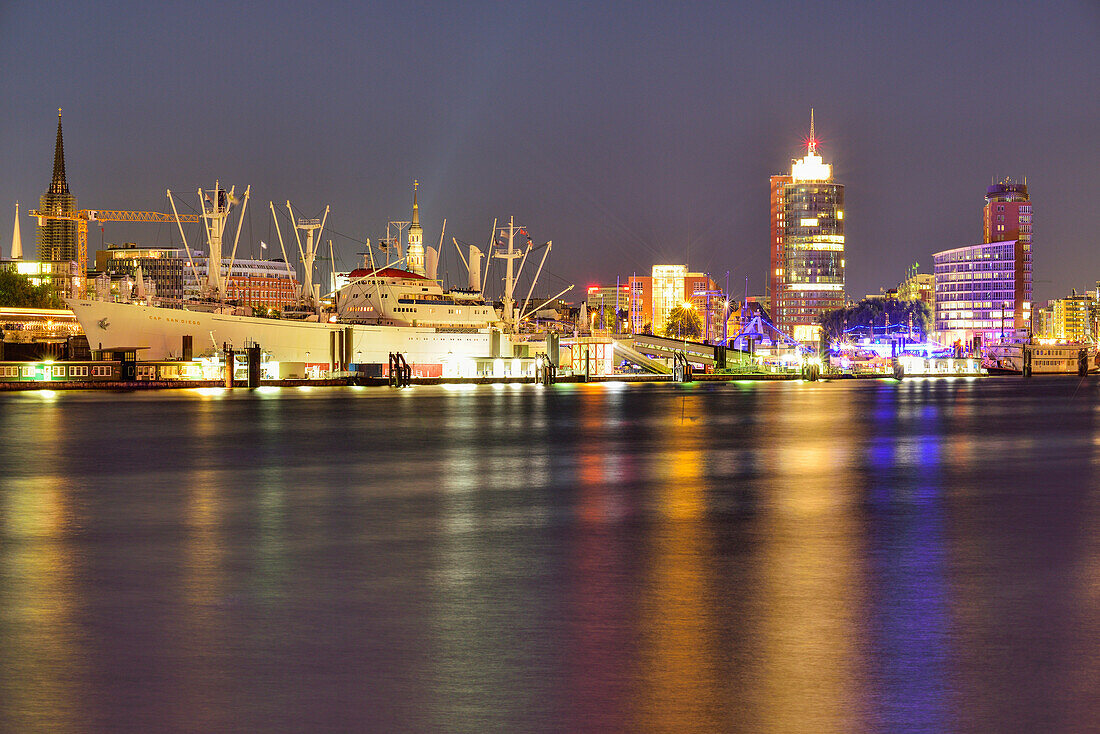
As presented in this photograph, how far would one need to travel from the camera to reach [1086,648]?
1145cm

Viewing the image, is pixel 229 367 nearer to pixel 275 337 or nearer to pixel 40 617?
pixel 275 337

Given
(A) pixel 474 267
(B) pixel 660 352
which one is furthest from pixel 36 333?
(B) pixel 660 352

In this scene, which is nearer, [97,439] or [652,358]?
[97,439]

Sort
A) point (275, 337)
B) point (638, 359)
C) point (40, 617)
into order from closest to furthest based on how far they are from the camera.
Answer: point (40, 617), point (275, 337), point (638, 359)

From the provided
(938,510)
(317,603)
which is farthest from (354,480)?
(317,603)

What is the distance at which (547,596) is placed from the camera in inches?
558

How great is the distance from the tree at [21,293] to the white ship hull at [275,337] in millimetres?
36363

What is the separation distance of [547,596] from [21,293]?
17238 cm

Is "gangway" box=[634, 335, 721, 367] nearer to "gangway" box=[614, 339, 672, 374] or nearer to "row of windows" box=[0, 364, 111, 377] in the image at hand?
"gangway" box=[614, 339, 672, 374]

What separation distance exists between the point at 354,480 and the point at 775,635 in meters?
19.1

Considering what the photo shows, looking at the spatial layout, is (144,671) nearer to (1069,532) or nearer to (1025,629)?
(1025,629)

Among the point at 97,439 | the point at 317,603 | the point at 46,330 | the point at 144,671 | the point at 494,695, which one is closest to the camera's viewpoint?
the point at 494,695

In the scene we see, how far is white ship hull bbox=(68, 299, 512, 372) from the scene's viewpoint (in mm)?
126000

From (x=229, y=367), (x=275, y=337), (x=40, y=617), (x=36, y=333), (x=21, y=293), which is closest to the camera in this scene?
(x=40, y=617)
